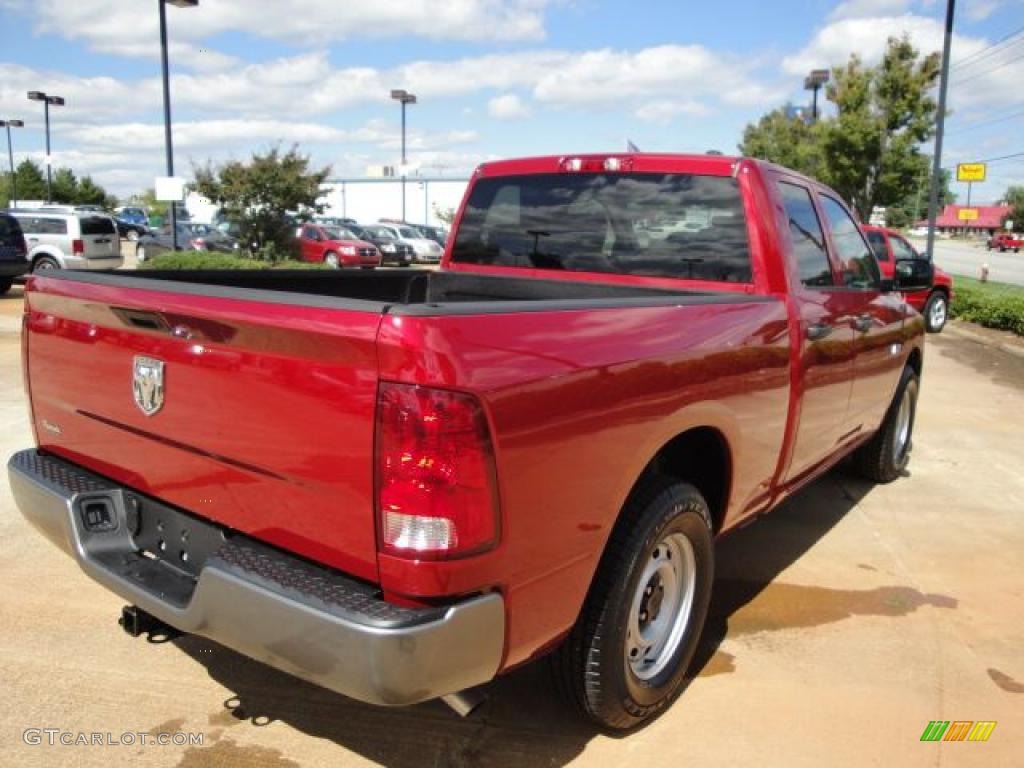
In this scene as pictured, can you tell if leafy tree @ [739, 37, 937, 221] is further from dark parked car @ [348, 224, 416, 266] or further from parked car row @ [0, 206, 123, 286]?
parked car row @ [0, 206, 123, 286]

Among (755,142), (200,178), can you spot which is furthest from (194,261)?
(755,142)

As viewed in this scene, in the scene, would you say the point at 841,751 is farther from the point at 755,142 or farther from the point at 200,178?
the point at 755,142

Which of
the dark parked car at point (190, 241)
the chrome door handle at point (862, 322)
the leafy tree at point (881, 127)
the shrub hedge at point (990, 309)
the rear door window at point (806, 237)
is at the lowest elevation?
the shrub hedge at point (990, 309)

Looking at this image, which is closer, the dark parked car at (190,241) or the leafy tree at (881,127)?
the leafy tree at (881,127)

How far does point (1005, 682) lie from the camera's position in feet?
11.2

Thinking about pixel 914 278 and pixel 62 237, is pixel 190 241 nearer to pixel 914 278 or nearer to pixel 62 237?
pixel 62 237

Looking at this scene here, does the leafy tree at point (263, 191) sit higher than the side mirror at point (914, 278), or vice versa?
the leafy tree at point (263, 191)

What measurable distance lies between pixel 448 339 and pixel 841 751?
209 cm

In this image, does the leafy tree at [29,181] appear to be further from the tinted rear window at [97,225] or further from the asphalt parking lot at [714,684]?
the asphalt parking lot at [714,684]

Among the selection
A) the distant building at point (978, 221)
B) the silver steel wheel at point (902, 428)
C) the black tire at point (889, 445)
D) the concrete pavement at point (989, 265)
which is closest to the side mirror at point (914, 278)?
the black tire at point (889, 445)

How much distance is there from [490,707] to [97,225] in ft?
65.3

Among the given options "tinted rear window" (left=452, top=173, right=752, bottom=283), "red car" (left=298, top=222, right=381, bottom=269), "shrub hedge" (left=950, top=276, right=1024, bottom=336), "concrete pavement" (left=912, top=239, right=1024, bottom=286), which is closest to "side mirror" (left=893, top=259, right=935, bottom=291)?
"tinted rear window" (left=452, top=173, right=752, bottom=283)

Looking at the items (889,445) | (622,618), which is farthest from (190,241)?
(622,618)

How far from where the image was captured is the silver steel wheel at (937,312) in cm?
1570
